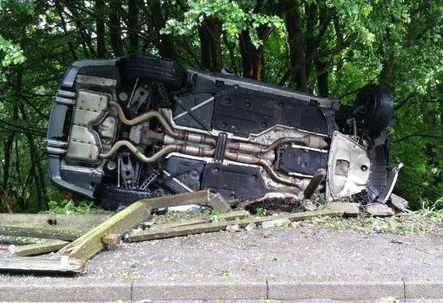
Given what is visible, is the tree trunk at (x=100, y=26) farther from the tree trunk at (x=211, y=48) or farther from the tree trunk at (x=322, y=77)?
the tree trunk at (x=322, y=77)

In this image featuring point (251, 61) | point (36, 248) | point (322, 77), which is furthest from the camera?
point (322, 77)

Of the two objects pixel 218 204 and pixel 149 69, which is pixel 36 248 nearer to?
pixel 218 204

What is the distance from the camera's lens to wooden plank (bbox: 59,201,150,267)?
4.26 metres

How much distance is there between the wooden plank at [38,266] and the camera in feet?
13.1

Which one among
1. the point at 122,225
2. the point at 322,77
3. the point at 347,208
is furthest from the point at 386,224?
the point at 322,77

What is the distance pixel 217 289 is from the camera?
390 cm

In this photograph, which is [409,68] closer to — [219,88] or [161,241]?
[219,88]

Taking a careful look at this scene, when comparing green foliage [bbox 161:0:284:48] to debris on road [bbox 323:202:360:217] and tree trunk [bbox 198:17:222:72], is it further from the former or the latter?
tree trunk [bbox 198:17:222:72]

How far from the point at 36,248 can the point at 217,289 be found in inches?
61.4

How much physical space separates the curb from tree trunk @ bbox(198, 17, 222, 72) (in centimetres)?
624

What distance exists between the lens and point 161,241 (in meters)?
5.34

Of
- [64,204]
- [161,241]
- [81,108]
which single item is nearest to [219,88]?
[81,108]

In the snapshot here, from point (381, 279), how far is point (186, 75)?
4.84 meters

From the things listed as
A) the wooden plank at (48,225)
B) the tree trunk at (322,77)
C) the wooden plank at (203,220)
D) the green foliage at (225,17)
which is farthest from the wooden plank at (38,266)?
the tree trunk at (322,77)
